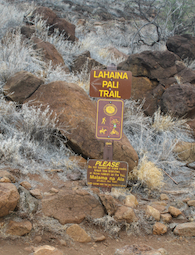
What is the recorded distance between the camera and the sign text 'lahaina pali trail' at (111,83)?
3.17 metres

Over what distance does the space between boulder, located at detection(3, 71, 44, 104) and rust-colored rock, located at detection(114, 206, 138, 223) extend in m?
2.77

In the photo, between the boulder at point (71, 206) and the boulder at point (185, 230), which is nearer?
the boulder at point (71, 206)

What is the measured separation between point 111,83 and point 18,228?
6.39 ft

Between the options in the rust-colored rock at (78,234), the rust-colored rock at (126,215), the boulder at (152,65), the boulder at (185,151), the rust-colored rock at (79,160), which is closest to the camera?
the rust-colored rock at (78,234)

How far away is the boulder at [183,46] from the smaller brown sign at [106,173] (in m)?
6.27

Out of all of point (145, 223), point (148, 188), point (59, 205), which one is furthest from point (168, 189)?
point (59, 205)

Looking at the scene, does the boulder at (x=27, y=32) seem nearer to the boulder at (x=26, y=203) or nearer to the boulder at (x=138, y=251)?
the boulder at (x=26, y=203)

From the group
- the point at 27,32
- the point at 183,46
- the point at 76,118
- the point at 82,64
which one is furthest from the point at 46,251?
the point at 183,46

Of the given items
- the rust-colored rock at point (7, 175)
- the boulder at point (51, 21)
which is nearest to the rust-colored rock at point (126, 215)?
the rust-colored rock at point (7, 175)

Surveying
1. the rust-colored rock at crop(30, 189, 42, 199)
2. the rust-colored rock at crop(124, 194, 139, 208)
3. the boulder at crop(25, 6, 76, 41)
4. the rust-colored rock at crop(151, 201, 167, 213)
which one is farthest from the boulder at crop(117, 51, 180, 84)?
the rust-colored rock at crop(30, 189, 42, 199)

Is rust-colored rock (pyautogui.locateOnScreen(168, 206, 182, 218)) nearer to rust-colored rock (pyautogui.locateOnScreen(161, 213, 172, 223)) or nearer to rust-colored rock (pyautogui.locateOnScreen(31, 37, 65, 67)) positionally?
rust-colored rock (pyautogui.locateOnScreen(161, 213, 172, 223))

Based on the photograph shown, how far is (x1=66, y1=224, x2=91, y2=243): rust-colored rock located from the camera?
8.46 ft

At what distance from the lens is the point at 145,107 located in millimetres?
6285

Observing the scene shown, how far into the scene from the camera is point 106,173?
130 inches
